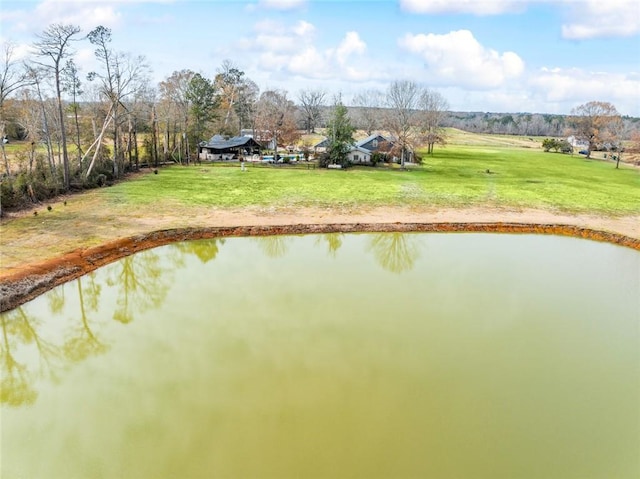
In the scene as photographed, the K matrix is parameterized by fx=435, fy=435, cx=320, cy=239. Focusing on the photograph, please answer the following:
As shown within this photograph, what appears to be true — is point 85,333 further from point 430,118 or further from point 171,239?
point 430,118

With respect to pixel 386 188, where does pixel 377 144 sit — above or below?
above

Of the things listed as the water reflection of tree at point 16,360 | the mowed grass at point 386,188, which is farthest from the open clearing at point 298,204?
the water reflection of tree at point 16,360

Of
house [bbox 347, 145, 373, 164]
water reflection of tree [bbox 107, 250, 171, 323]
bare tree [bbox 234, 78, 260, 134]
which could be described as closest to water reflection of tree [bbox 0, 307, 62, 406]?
water reflection of tree [bbox 107, 250, 171, 323]

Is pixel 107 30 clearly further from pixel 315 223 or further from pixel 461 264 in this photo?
pixel 461 264

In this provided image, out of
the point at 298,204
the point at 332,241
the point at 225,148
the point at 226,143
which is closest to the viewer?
the point at 332,241

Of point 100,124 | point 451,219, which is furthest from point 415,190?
point 100,124

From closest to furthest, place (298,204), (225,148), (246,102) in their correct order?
(298,204), (225,148), (246,102)

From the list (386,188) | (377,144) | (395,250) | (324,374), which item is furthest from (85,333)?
(377,144)
